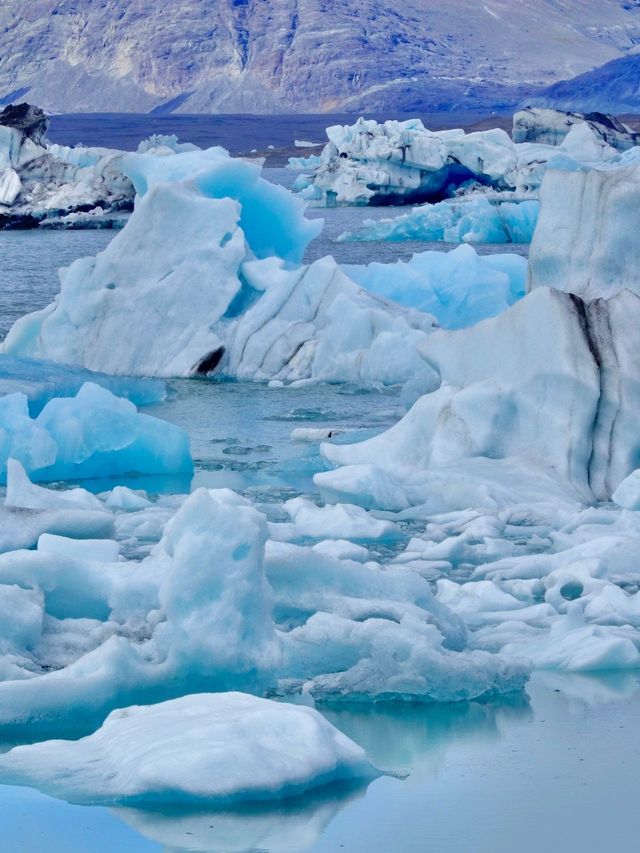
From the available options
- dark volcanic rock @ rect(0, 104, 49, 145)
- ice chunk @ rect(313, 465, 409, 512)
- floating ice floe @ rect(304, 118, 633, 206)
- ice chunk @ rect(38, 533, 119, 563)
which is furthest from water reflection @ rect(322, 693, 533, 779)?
floating ice floe @ rect(304, 118, 633, 206)

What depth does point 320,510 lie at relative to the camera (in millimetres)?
6973

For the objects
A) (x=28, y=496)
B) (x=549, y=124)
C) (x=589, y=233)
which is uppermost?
(x=589, y=233)

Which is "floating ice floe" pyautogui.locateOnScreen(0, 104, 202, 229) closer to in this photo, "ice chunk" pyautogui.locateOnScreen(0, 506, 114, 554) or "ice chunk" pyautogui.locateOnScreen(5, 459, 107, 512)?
"ice chunk" pyautogui.locateOnScreen(5, 459, 107, 512)

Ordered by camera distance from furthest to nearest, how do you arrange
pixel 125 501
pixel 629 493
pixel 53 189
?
pixel 53 189 < pixel 125 501 < pixel 629 493

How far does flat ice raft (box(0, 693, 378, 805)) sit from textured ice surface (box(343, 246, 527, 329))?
934cm

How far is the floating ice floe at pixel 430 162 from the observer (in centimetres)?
2942

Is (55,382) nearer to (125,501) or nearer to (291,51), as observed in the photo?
(125,501)

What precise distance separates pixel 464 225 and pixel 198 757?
67.0ft

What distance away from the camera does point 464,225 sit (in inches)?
923

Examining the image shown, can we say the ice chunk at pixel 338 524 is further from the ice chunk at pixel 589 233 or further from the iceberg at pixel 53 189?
the iceberg at pixel 53 189

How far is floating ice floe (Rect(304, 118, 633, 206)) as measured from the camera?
29.4 m

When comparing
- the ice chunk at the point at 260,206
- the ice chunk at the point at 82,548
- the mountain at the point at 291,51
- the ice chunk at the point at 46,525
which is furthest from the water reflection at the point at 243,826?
the mountain at the point at 291,51

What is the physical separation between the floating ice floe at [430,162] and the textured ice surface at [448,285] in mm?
15171

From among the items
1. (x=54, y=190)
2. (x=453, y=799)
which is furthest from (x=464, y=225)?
(x=453, y=799)
